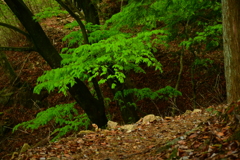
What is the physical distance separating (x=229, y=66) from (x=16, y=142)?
9019 mm

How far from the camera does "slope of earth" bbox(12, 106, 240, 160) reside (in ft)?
7.69

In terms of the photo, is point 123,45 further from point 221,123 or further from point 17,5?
point 17,5

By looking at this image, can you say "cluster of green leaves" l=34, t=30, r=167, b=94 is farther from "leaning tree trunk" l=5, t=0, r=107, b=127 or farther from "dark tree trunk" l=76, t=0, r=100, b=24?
"dark tree trunk" l=76, t=0, r=100, b=24

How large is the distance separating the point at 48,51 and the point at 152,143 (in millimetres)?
3945

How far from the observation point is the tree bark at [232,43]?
13.9 ft

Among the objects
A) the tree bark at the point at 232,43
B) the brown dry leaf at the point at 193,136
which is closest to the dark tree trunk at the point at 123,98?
the tree bark at the point at 232,43

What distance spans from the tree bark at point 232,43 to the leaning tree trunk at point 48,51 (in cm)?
367

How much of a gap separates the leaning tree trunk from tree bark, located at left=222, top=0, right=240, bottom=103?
367 centimetres

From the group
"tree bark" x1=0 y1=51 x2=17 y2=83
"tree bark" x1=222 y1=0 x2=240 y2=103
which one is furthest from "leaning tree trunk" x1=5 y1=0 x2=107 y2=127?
"tree bark" x1=0 y1=51 x2=17 y2=83

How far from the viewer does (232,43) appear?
438 cm

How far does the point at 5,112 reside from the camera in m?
11.8

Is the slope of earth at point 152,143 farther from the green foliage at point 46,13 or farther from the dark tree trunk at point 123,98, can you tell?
the green foliage at point 46,13

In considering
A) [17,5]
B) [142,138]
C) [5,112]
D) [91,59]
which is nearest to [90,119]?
[91,59]

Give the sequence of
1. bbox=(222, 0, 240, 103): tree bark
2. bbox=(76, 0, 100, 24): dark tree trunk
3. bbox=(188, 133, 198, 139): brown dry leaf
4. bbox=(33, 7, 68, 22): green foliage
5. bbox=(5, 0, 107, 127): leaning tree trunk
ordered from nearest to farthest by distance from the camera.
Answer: bbox=(188, 133, 198, 139): brown dry leaf → bbox=(222, 0, 240, 103): tree bark → bbox=(33, 7, 68, 22): green foliage → bbox=(5, 0, 107, 127): leaning tree trunk → bbox=(76, 0, 100, 24): dark tree trunk
